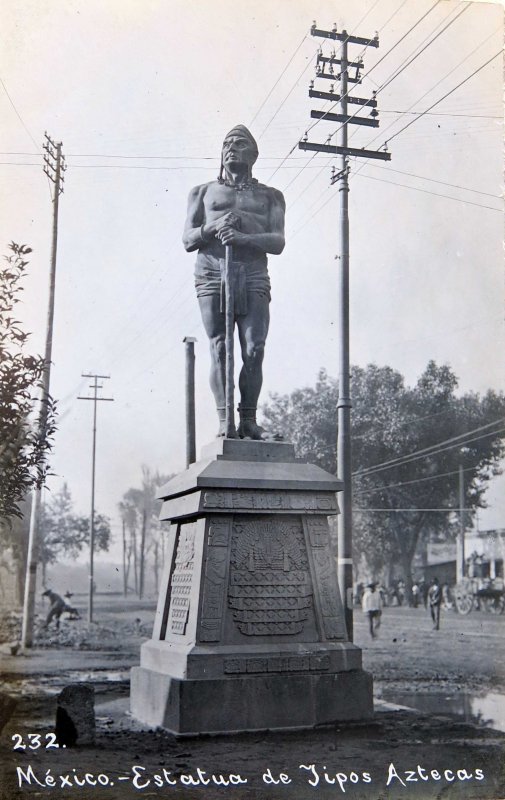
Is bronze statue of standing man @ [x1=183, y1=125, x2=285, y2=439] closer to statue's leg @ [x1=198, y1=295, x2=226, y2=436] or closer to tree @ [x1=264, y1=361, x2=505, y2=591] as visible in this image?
statue's leg @ [x1=198, y1=295, x2=226, y2=436]

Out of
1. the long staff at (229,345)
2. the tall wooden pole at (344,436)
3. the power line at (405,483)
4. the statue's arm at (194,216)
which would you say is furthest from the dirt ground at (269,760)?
the power line at (405,483)

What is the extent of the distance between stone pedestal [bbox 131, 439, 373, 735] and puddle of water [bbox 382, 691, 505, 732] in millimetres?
1830

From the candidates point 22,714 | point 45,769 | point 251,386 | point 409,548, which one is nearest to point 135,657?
point 22,714

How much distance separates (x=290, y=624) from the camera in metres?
6.71

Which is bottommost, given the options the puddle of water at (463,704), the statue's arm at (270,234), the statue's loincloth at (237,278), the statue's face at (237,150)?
the puddle of water at (463,704)

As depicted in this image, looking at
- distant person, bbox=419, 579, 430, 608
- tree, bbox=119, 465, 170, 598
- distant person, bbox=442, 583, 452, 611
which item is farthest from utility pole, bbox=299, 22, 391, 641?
tree, bbox=119, 465, 170, 598

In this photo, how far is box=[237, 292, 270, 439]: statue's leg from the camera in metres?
7.50

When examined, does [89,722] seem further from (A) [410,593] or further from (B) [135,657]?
(A) [410,593]

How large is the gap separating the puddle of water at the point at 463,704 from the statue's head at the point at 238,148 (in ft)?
17.2

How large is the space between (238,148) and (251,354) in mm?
1807

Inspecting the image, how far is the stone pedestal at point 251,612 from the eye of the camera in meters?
6.23

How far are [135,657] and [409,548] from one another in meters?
15.9

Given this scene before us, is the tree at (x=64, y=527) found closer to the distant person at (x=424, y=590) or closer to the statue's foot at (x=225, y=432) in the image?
the distant person at (x=424, y=590)

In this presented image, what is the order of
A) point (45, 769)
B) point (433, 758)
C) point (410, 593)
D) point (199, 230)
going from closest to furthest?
point (45, 769) → point (433, 758) → point (199, 230) → point (410, 593)
